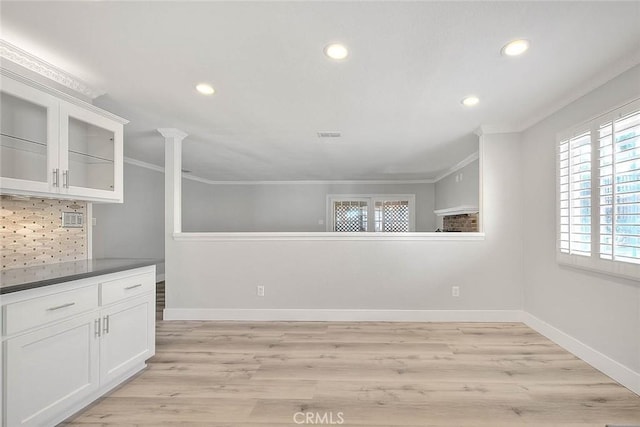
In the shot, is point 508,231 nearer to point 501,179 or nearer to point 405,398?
point 501,179

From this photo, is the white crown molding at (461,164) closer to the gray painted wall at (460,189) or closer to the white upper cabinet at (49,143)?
the gray painted wall at (460,189)

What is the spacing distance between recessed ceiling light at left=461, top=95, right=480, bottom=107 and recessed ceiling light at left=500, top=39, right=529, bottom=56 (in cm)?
71

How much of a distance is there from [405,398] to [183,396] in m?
1.55

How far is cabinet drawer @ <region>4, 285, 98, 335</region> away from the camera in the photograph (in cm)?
151

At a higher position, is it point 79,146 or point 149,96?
point 149,96

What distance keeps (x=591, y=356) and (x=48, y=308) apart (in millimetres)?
3970

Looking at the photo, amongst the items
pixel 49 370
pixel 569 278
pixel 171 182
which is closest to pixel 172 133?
pixel 171 182

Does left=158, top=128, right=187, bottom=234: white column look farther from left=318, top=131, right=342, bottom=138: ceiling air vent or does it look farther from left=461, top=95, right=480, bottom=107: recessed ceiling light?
left=461, top=95, right=480, bottom=107: recessed ceiling light

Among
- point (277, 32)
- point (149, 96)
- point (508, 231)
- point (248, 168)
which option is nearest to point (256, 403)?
point (277, 32)

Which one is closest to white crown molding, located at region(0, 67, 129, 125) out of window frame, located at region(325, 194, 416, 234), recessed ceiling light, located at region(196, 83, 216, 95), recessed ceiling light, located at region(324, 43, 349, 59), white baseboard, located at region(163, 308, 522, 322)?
recessed ceiling light, located at region(196, 83, 216, 95)

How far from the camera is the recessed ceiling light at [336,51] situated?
195cm

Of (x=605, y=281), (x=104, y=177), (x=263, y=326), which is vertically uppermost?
Result: (x=104, y=177)

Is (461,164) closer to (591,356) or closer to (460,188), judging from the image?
(460,188)

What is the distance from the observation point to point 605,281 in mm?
2330
